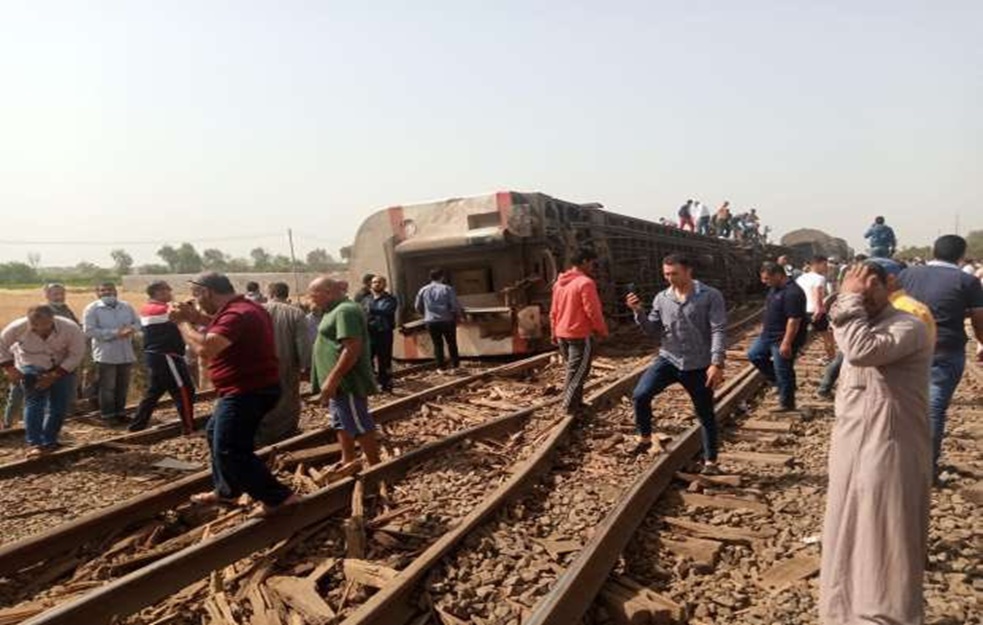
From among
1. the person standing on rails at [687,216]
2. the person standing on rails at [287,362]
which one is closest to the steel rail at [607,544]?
the person standing on rails at [287,362]

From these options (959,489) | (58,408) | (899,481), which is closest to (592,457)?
(959,489)

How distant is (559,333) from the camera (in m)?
6.99

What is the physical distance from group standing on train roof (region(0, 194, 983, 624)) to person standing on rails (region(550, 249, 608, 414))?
0.05ft

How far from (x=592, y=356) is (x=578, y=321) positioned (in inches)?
15.9

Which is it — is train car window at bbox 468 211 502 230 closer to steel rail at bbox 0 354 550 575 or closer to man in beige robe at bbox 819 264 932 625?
steel rail at bbox 0 354 550 575

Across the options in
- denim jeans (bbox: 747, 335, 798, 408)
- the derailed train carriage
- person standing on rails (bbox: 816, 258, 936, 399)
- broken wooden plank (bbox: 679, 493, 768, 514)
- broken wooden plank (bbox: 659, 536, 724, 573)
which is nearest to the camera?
person standing on rails (bbox: 816, 258, 936, 399)

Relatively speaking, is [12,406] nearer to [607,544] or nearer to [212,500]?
[212,500]

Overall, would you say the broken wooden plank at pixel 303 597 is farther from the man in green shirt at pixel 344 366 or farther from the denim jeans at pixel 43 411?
the denim jeans at pixel 43 411

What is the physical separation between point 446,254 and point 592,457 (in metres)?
7.00

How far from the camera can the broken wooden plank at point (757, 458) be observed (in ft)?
18.2

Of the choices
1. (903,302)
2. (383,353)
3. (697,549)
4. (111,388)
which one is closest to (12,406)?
(111,388)

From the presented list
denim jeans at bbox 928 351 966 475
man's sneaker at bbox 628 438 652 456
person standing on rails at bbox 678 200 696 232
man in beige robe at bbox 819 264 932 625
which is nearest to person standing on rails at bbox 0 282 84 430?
man's sneaker at bbox 628 438 652 456

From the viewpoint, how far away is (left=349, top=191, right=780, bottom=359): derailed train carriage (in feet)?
38.1

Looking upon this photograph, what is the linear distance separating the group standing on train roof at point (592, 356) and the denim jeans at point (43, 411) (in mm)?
15
